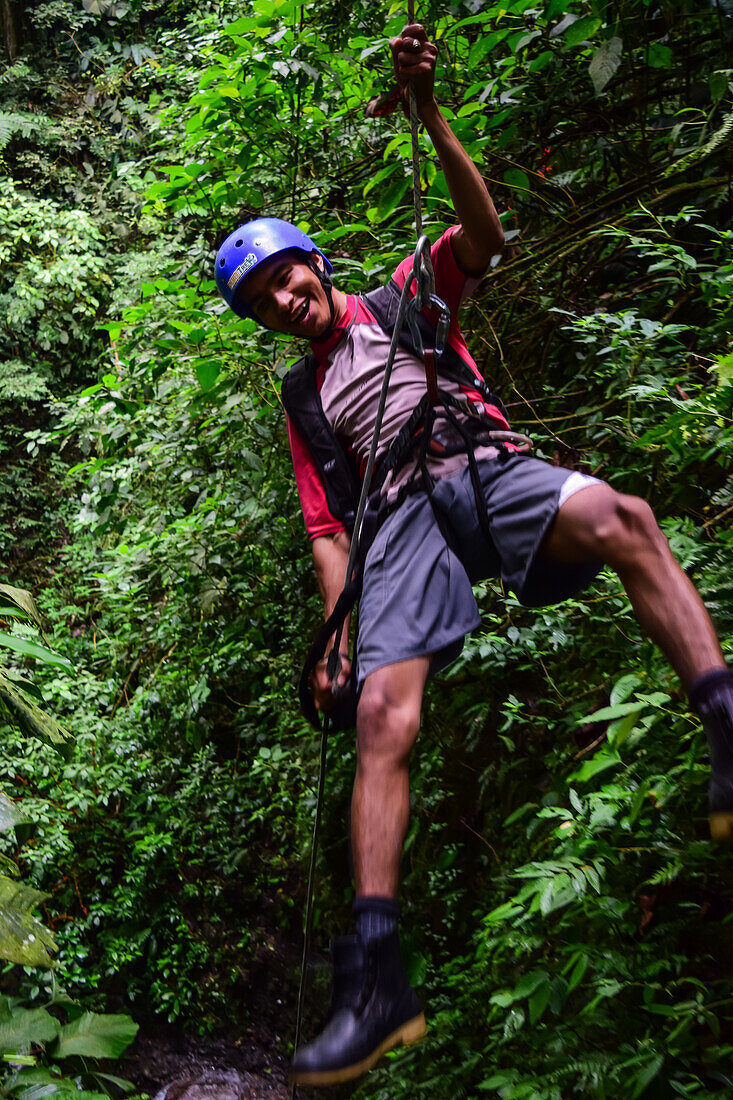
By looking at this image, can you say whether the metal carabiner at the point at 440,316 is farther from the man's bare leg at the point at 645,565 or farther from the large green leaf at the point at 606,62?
the large green leaf at the point at 606,62

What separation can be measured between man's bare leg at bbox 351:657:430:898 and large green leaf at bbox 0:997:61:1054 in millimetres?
1127

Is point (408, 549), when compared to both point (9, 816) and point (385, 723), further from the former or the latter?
point (9, 816)

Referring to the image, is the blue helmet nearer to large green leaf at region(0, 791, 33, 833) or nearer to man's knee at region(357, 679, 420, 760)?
man's knee at region(357, 679, 420, 760)

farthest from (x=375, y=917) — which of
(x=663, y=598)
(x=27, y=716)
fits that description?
(x=27, y=716)

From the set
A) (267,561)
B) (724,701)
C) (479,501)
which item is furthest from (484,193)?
(267,561)

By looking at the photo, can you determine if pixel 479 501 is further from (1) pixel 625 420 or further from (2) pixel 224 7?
(2) pixel 224 7

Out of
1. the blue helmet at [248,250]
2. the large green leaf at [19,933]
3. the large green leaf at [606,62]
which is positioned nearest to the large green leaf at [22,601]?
the large green leaf at [19,933]

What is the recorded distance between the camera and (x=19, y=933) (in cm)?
181

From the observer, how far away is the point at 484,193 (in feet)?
5.88

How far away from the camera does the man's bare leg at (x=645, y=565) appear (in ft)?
4.60

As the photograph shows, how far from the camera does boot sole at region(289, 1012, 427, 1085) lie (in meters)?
1.30

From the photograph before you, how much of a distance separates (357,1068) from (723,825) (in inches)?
25.8

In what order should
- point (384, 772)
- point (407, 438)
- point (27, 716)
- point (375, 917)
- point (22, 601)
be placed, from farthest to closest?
1. point (22, 601)
2. point (27, 716)
3. point (407, 438)
4. point (384, 772)
5. point (375, 917)

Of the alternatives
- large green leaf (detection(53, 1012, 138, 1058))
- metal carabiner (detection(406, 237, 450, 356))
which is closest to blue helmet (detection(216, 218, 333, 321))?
metal carabiner (detection(406, 237, 450, 356))
